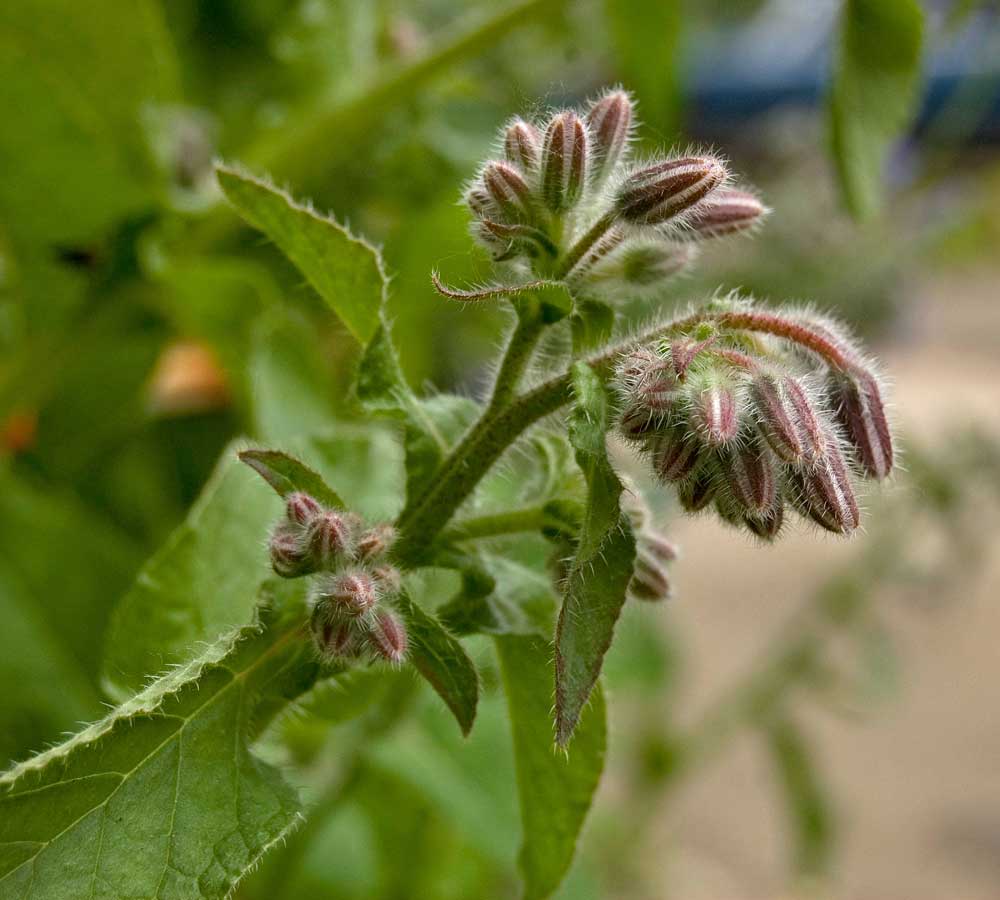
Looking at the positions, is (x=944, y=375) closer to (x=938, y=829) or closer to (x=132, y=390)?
(x=938, y=829)

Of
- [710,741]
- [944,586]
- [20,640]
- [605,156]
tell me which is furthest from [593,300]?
[944,586]

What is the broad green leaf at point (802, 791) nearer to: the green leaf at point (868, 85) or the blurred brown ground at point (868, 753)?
the blurred brown ground at point (868, 753)

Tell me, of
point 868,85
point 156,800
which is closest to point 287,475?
point 156,800

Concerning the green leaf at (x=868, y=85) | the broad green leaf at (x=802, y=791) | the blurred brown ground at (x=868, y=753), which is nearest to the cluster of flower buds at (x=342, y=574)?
the green leaf at (x=868, y=85)

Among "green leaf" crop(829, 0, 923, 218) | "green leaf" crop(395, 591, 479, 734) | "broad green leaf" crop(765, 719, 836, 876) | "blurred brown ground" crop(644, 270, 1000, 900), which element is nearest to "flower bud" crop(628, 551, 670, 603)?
"green leaf" crop(395, 591, 479, 734)

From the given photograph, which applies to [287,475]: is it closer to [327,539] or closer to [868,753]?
[327,539]

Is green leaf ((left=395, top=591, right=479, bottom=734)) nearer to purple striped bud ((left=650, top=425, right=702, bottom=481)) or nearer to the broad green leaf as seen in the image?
purple striped bud ((left=650, top=425, right=702, bottom=481))
